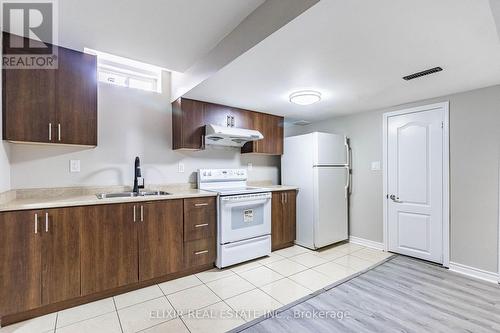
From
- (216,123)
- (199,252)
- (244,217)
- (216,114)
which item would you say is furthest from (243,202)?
(216,114)

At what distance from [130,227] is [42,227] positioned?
0.65m

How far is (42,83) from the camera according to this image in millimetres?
2088

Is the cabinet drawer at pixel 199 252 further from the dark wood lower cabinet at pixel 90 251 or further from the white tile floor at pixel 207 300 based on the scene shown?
the white tile floor at pixel 207 300

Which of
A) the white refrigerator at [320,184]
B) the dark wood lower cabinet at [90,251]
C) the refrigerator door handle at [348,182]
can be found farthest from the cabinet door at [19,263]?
the refrigerator door handle at [348,182]

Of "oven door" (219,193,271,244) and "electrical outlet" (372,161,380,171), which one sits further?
"electrical outlet" (372,161,380,171)

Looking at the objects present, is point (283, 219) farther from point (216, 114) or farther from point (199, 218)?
point (216, 114)

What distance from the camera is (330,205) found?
11.8 ft

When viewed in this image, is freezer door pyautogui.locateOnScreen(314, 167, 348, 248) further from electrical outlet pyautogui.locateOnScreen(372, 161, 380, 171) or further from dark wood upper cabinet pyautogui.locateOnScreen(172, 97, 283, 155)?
dark wood upper cabinet pyautogui.locateOnScreen(172, 97, 283, 155)

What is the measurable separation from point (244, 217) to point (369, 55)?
7.09ft

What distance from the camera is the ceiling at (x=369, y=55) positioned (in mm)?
1390

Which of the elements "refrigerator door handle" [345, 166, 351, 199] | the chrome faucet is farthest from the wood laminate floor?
the chrome faucet

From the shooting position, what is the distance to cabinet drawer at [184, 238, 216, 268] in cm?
265

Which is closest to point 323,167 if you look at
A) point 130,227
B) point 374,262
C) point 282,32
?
point 374,262

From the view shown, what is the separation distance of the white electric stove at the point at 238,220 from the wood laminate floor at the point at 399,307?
1019mm
